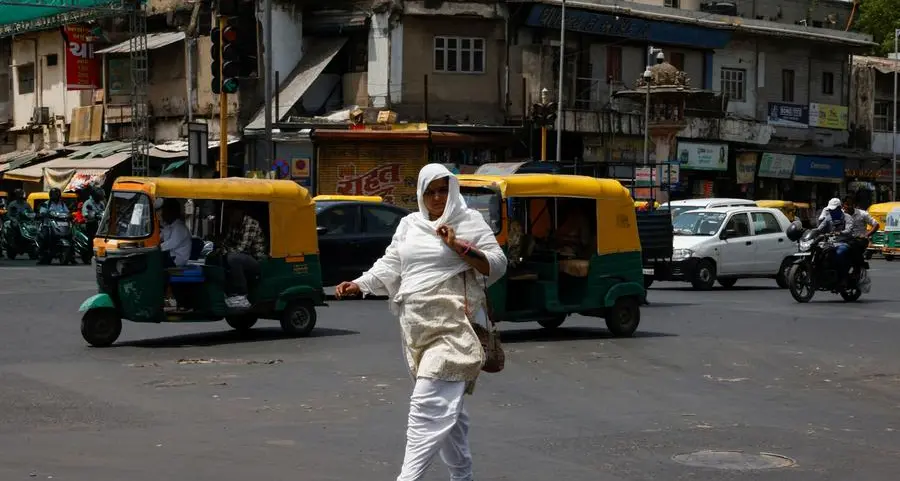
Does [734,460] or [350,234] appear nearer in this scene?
[734,460]

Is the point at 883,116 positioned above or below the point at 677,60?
below

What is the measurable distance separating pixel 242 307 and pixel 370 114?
26873 mm

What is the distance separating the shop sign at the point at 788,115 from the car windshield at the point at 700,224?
83.4 ft

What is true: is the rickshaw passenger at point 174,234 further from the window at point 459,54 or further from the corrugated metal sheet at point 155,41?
the corrugated metal sheet at point 155,41

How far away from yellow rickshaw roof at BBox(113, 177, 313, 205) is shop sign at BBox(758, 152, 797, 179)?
36557mm

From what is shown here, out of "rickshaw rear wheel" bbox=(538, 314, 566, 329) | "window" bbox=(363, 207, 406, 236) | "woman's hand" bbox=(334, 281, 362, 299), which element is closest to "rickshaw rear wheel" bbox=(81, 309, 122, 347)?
"rickshaw rear wheel" bbox=(538, 314, 566, 329)

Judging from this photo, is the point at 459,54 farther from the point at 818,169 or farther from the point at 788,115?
the point at 818,169

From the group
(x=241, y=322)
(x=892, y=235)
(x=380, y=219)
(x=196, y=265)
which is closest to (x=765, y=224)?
(x=380, y=219)

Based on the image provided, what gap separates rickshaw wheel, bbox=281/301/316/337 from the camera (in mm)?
15805

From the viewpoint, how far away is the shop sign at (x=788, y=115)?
51.4 meters

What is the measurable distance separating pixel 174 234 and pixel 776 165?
126ft

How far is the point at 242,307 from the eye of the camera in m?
15.2

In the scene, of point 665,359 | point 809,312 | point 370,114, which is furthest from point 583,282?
point 370,114

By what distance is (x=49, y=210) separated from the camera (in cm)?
3180
